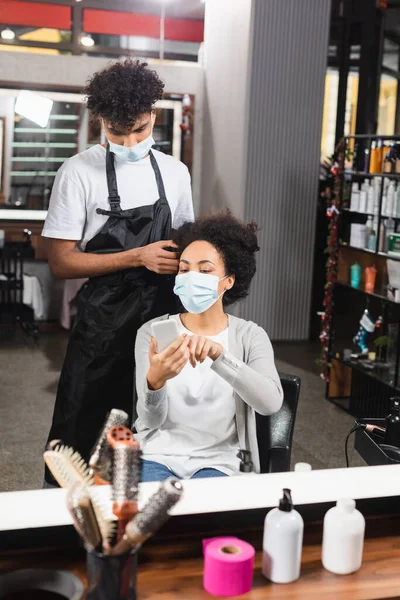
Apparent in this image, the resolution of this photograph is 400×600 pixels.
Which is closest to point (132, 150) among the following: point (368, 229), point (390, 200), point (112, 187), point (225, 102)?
point (112, 187)

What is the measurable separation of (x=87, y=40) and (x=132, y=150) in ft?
19.4

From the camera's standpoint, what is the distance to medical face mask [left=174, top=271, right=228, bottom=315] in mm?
2094

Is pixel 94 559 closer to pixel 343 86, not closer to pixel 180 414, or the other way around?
pixel 180 414

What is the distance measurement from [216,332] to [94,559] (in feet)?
3.44

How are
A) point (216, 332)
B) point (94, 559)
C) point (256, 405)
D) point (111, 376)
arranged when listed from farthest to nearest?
point (111, 376) → point (216, 332) → point (256, 405) → point (94, 559)

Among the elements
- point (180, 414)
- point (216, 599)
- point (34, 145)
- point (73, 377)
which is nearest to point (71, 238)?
point (73, 377)

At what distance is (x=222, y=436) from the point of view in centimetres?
208

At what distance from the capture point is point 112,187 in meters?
2.28

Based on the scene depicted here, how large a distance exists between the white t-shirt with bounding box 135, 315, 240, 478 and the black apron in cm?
30

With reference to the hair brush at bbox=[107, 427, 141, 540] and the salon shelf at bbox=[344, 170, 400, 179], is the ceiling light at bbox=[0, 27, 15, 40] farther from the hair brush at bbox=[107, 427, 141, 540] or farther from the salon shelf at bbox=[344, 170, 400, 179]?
the hair brush at bbox=[107, 427, 141, 540]

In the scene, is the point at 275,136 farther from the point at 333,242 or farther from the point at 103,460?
the point at 103,460

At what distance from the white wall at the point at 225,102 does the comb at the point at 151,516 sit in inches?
235

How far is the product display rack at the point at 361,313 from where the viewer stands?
5.00m

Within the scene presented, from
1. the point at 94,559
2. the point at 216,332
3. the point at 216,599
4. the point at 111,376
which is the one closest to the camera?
the point at 94,559
